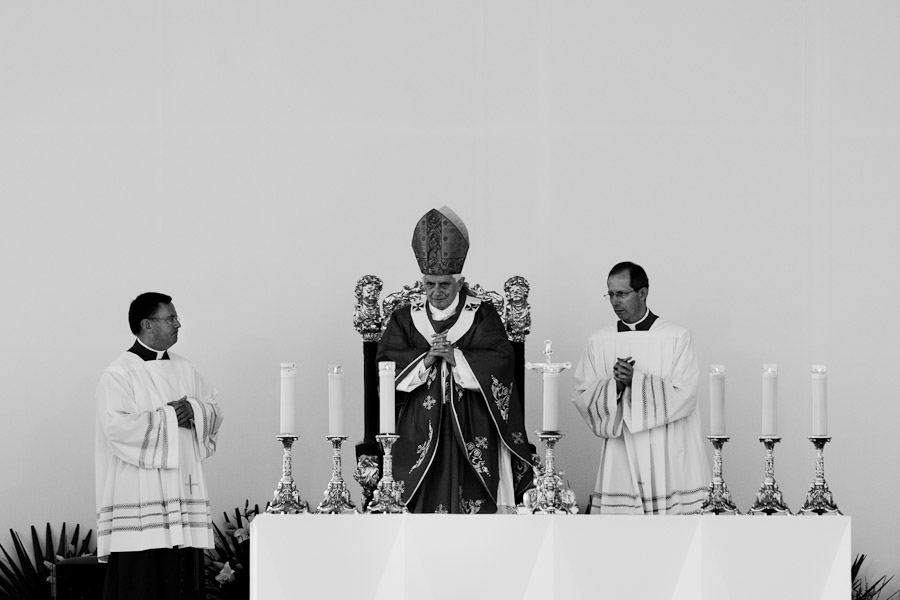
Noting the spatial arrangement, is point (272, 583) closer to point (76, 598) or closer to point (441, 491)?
point (441, 491)

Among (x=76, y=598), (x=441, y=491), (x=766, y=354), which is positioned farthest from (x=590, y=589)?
(x=766, y=354)

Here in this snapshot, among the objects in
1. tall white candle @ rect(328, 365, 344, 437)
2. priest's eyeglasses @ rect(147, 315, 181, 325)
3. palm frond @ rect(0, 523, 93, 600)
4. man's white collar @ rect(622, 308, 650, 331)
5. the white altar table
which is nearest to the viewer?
the white altar table

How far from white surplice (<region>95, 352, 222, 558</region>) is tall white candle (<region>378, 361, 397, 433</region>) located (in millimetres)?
1794

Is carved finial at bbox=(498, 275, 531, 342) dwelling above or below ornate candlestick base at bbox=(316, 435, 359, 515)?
above

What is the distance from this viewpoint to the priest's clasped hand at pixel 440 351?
704cm

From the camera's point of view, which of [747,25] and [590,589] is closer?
[590,589]

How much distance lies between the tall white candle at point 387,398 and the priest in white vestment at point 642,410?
6.47 ft

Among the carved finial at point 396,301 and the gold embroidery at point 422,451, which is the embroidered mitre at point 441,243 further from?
the gold embroidery at point 422,451

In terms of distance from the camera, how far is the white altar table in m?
5.03

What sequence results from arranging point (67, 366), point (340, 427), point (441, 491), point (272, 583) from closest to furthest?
point (272, 583), point (340, 427), point (441, 491), point (67, 366)

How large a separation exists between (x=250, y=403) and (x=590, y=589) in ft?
12.4

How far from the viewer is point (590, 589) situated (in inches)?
198

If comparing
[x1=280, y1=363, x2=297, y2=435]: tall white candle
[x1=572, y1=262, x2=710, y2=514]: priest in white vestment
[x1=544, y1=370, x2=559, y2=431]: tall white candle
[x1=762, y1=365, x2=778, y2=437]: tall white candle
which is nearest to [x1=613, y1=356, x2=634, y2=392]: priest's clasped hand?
[x1=572, y1=262, x2=710, y2=514]: priest in white vestment

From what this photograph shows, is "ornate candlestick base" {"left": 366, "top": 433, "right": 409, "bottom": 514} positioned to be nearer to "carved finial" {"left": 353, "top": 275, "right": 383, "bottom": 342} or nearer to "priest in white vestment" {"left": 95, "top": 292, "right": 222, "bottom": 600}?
"priest in white vestment" {"left": 95, "top": 292, "right": 222, "bottom": 600}
